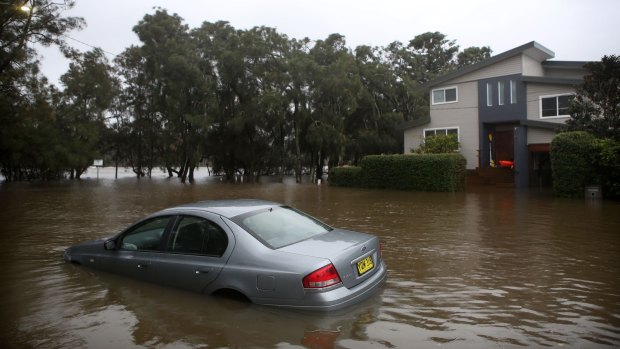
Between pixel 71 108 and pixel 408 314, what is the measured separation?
46.6m

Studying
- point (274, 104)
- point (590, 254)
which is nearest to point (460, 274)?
point (590, 254)

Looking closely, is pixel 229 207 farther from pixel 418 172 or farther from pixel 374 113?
pixel 374 113

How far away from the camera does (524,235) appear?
10.7m

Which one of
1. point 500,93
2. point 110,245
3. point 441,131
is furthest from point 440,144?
point 110,245

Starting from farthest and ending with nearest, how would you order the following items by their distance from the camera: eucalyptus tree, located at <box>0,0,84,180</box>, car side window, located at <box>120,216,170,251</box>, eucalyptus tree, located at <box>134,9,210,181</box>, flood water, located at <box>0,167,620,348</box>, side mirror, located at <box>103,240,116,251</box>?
eucalyptus tree, located at <box>134,9,210,181</box> → eucalyptus tree, located at <box>0,0,84,180</box> → side mirror, located at <box>103,240,116,251</box> → car side window, located at <box>120,216,170,251</box> → flood water, located at <box>0,167,620,348</box>

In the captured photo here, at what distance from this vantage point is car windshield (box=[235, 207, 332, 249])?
5.63 metres

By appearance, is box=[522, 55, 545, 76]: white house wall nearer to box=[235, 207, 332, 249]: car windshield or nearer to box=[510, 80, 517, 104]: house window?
box=[510, 80, 517, 104]: house window

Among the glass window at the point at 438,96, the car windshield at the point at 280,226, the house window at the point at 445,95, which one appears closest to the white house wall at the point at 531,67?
the house window at the point at 445,95

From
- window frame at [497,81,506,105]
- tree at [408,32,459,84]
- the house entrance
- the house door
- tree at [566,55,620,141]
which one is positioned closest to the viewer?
tree at [566,55,620,141]

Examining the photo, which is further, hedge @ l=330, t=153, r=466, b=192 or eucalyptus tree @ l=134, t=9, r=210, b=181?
eucalyptus tree @ l=134, t=9, r=210, b=181

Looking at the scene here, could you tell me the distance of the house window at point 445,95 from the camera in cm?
3062

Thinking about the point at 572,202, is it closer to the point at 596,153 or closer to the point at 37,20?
the point at 596,153

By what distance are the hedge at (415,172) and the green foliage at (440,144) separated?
2636 mm

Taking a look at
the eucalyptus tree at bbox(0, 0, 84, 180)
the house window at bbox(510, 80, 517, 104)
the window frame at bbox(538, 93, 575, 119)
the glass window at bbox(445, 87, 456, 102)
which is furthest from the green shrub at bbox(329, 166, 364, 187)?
the eucalyptus tree at bbox(0, 0, 84, 180)
